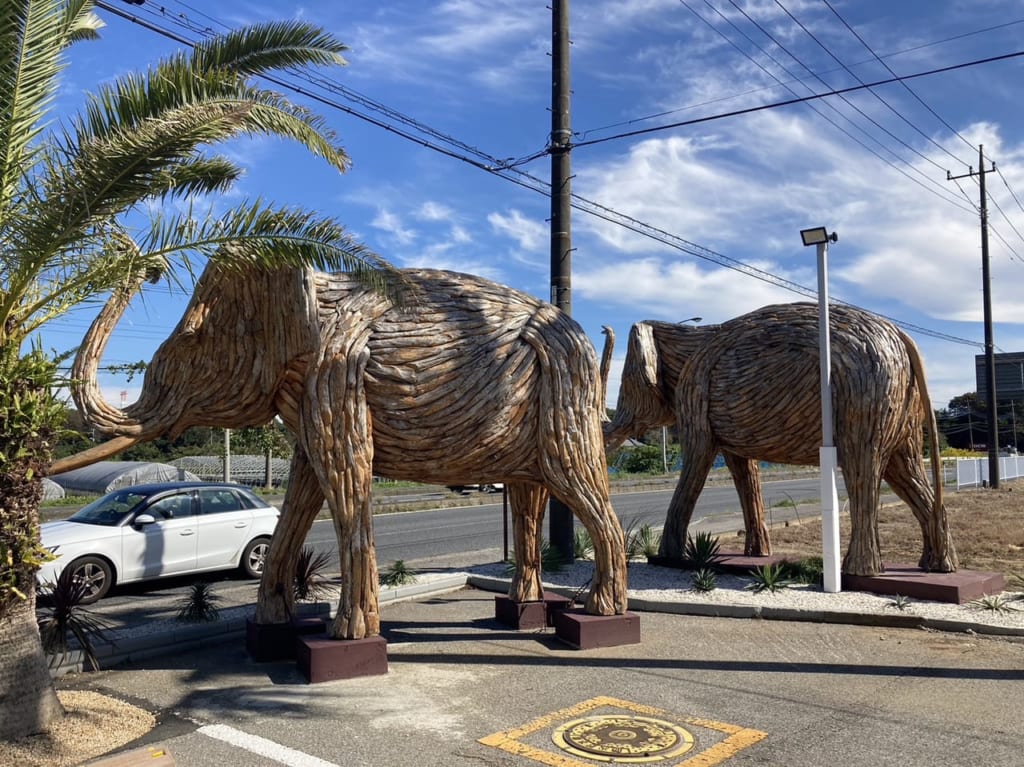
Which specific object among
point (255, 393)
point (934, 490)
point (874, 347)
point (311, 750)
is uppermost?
point (874, 347)

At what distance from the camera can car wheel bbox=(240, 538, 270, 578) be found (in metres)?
10.8

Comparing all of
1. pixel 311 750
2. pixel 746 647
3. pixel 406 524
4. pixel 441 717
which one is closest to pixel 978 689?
pixel 746 647

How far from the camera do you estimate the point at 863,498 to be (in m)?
8.79

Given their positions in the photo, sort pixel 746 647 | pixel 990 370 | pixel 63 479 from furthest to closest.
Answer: pixel 63 479 → pixel 990 370 → pixel 746 647

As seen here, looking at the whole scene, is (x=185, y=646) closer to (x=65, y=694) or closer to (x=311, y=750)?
(x=65, y=694)

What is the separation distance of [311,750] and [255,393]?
263cm

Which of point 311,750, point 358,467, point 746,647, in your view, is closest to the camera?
point 311,750

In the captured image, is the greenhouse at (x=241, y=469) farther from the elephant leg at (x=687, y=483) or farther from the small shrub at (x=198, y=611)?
the small shrub at (x=198, y=611)

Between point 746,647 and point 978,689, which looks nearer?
point 978,689

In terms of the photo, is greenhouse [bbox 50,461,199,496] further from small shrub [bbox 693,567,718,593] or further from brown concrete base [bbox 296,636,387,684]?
brown concrete base [bbox 296,636,387,684]

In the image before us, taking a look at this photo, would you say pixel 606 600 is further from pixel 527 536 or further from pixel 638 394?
pixel 638 394

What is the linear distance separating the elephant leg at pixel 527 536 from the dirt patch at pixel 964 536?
16.8 ft

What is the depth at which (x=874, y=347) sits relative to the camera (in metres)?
8.84

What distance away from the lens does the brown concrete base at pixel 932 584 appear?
8.27m
